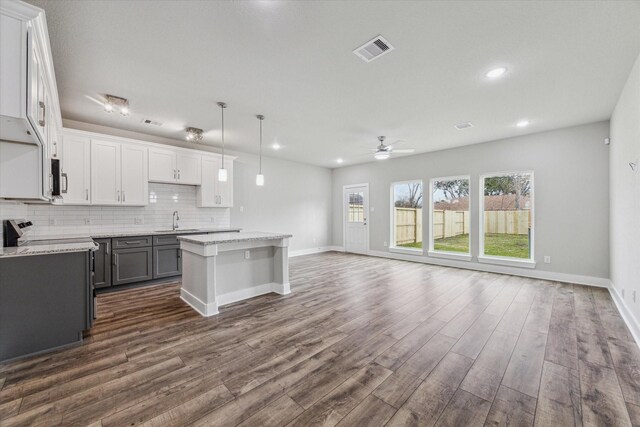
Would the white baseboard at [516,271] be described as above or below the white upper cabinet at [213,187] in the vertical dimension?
below

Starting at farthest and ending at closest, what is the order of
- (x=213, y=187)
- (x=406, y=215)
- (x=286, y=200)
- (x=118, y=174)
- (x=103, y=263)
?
(x=286, y=200)
(x=406, y=215)
(x=213, y=187)
(x=118, y=174)
(x=103, y=263)

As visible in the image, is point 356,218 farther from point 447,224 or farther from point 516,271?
point 516,271

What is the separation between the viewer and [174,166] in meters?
5.21

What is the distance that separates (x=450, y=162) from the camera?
6.20 m

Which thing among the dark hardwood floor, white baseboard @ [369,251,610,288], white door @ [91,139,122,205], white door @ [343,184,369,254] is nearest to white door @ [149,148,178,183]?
white door @ [91,139,122,205]

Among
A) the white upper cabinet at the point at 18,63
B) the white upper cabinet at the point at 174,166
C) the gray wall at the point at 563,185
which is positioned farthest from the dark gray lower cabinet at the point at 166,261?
the gray wall at the point at 563,185

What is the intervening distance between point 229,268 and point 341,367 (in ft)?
7.11

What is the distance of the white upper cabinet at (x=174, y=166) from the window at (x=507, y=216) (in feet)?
19.9

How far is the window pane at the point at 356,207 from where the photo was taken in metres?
8.17

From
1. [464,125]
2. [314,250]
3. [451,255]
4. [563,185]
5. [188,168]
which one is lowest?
[314,250]

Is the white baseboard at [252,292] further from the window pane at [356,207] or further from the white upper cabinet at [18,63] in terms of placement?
the window pane at [356,207]

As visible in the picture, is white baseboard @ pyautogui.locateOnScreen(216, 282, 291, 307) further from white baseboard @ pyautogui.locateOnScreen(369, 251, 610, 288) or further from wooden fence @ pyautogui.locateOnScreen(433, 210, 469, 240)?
wooden fence @ pyautogui.locateOnScreen(433, 210, 469, 240)

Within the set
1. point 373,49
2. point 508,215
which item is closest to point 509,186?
point 508,215

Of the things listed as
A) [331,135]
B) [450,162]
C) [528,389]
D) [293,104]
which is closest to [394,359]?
[528,389]
